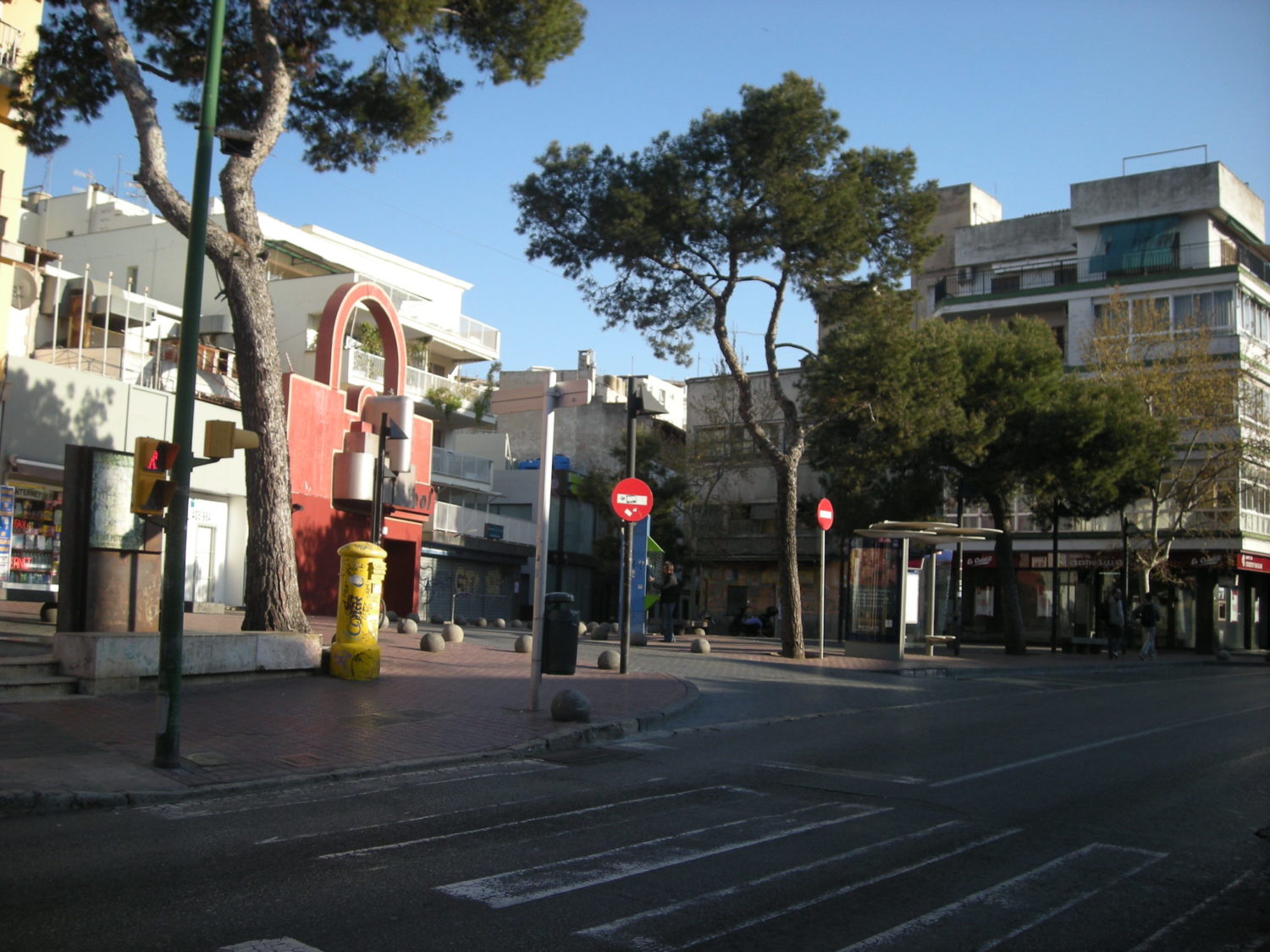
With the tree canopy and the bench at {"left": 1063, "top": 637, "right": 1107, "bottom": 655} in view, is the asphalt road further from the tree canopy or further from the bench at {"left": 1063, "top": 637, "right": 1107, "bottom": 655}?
the bench at {"left": 1063, "top": 637, "right": 1107, "bottom": 655}

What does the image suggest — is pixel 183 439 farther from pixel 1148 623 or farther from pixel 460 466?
pixel 460 466

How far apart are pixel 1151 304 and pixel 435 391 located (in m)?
26.2

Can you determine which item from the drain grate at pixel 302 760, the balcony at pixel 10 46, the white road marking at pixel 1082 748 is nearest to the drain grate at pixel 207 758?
the drain grate at pixel 302 760

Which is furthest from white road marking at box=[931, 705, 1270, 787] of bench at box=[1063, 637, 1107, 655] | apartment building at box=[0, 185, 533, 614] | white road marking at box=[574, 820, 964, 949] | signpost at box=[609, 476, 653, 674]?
apartment building at box=[0, 185, 533, 614]

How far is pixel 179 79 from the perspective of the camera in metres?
18.0

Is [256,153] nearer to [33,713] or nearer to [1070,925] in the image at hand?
[33,713]

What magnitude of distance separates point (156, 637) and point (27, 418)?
533 inches

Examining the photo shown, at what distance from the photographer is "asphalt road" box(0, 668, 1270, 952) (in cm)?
507

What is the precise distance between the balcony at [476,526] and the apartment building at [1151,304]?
58.5 feet

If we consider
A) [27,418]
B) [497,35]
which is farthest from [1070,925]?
[27,418]

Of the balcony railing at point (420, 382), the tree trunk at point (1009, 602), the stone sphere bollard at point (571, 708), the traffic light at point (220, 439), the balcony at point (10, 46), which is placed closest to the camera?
the traffic light at point (220, 439)

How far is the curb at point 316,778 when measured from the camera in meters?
7.52

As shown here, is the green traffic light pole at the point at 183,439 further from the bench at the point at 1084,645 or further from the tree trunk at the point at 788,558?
the bench at the point at 1084,645

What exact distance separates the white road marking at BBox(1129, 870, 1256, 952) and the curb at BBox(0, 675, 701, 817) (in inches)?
238
